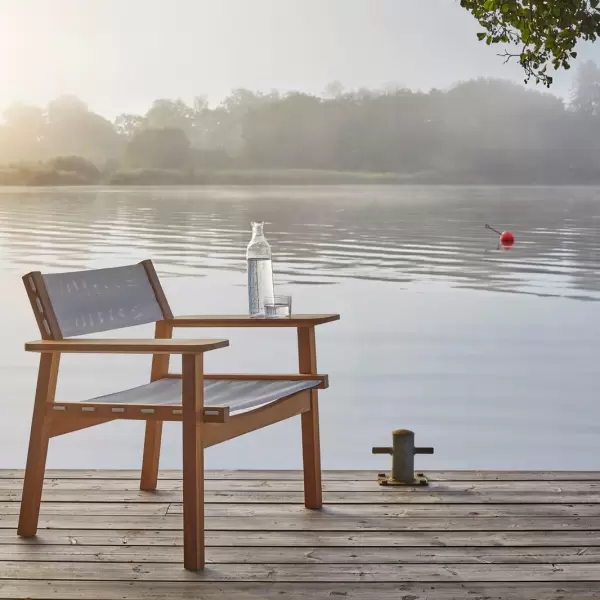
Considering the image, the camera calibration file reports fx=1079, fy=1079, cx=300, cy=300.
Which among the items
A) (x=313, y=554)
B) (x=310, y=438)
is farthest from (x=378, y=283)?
(x=313, y=554)

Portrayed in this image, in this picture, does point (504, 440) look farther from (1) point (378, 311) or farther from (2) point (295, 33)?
(2) point (295, 33)

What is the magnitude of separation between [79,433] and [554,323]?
81.4 inches

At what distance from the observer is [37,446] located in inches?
107

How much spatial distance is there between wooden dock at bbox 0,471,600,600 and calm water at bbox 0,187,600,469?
1.24 meters

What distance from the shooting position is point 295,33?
15.3ft

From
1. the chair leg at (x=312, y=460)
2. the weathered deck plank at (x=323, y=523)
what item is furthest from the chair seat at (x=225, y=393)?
the weathered deck plank at (x=323, y=523)

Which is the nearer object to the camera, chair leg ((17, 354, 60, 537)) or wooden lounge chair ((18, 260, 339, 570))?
wooden lounge chair ((18, 260, 339, 570))

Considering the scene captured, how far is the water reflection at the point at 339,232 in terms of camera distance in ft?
15.3

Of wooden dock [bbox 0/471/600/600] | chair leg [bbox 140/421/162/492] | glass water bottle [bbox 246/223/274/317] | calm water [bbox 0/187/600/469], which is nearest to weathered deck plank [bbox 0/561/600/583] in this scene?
wooden dock [bbox 0/471/600/600]

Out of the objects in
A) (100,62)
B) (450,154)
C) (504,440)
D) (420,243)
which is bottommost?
(504,440)

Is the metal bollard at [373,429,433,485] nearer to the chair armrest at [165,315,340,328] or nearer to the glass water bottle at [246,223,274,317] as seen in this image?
the chair armrest at [165,315,340,328]

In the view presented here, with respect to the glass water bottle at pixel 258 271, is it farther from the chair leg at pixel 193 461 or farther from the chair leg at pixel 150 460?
the chair leg at pixel 193 461

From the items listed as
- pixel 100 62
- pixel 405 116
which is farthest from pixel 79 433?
pixel 405 116

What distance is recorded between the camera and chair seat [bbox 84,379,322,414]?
2.68 metres
